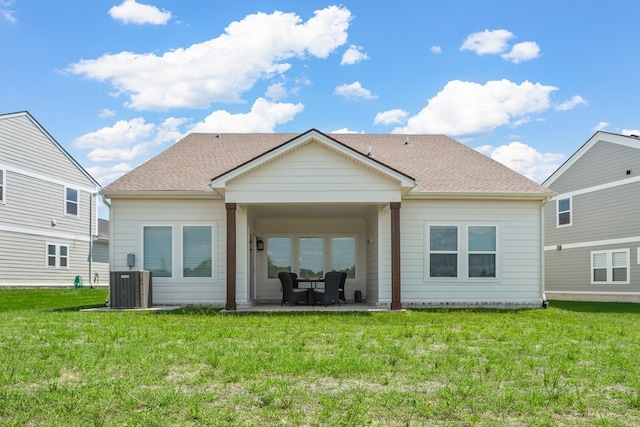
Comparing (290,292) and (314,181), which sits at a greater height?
(314,181)

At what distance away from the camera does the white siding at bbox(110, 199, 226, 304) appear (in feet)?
56.8

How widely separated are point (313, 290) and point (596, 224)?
1369 centimetres

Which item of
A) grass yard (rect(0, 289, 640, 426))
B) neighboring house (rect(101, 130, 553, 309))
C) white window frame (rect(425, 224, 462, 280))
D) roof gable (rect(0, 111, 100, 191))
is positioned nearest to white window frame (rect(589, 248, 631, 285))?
neighboring house (rect(101, 130, 553, 309))

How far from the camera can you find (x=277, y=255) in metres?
21.0

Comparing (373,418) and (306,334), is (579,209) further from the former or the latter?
(373,418)

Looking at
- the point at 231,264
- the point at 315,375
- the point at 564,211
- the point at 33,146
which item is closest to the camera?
the point at 315,375

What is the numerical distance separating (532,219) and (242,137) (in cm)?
1018

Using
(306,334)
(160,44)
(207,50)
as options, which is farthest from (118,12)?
(306,334)

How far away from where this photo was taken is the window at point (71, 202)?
2961 cm

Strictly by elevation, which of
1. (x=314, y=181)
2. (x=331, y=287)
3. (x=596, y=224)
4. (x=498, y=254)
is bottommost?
(x=331, y=287)

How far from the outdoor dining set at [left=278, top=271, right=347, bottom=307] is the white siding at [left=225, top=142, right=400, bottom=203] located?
2.69m

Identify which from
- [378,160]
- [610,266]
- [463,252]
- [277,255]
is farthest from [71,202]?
[610,266]

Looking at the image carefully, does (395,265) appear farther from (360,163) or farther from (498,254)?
(498,254)

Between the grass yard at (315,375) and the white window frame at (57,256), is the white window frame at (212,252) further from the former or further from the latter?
the white window frame at (57,256)
